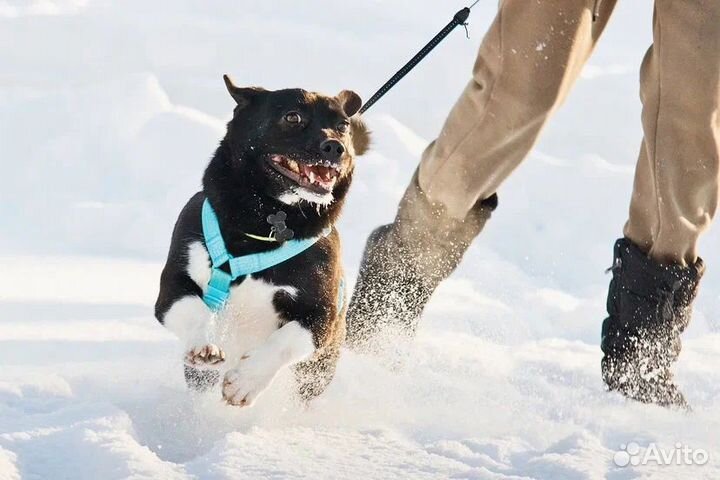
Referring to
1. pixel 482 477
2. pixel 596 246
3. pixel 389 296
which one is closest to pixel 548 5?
pixel 389 296

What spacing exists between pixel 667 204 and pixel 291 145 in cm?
108

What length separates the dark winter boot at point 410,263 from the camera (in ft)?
11.5

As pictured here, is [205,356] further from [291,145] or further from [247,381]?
[291,145]

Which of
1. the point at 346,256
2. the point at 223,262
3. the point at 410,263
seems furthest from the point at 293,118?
the point at 346,256

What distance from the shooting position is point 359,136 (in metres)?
3.27

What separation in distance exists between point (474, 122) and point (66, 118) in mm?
3404

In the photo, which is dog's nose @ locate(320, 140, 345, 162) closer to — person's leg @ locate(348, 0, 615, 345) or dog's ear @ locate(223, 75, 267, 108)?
dog's ear @ locate(223, 75, 267, 108)

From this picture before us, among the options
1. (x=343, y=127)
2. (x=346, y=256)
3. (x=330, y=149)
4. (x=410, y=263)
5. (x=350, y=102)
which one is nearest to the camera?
(x=330, y=149)

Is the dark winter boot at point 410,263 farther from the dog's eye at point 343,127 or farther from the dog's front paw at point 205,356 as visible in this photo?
the dog's front paw at point 205,356

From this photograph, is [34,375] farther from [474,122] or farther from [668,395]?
[668,395]

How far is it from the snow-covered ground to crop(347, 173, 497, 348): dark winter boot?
14 cm

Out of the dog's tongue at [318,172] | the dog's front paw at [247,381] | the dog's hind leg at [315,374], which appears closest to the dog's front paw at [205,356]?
the dog's front paw at [247,381]

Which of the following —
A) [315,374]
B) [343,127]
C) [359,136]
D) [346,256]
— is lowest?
[346,256]

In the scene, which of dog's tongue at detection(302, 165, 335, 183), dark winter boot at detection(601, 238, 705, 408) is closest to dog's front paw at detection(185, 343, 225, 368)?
dog's tongue at detection(302, 165, 335, 183)
